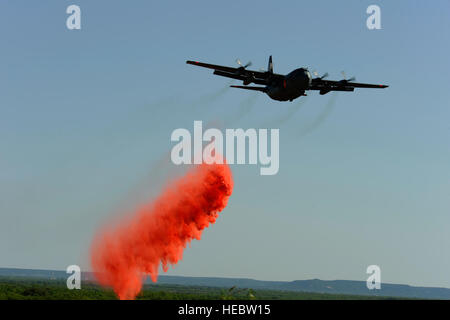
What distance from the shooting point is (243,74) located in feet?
239

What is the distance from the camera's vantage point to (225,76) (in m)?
72.5

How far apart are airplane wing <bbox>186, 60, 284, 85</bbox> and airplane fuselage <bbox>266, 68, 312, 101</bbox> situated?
48.6 inches

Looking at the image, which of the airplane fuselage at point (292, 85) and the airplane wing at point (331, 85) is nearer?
the airplane fuselage at point (292, 85)

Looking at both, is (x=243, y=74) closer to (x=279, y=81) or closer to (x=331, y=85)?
(x=279, y=81)

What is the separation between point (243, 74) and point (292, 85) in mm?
6225

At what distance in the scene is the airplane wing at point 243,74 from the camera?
7169 cm

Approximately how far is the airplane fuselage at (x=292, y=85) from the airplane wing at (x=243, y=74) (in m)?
1.23

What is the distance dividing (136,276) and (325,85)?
31.9 metres

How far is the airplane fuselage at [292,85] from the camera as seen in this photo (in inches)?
2731

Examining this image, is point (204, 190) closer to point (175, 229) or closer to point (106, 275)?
point (175, 229)

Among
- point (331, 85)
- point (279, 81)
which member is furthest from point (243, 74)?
point (331, 85)

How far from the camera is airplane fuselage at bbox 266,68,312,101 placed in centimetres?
6938
